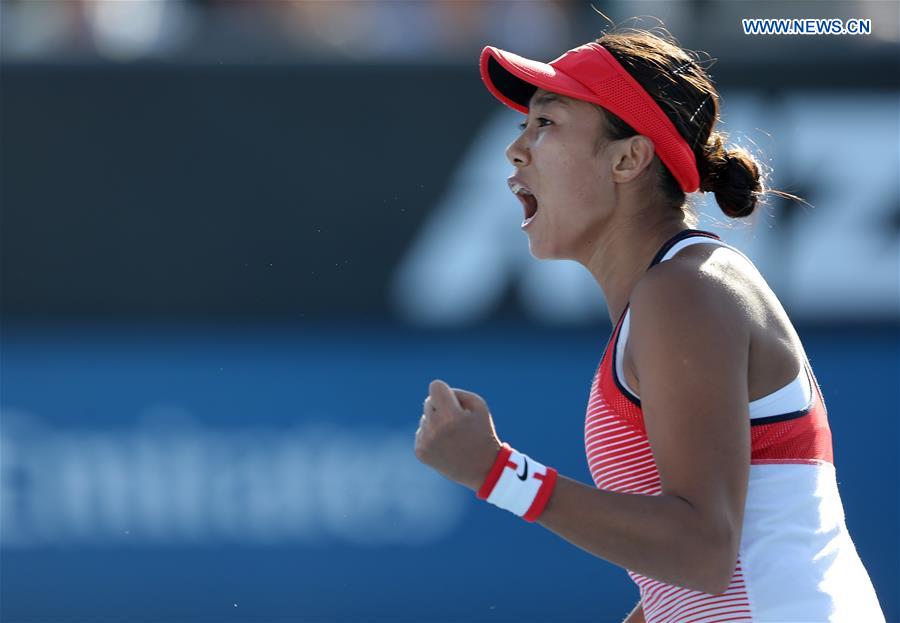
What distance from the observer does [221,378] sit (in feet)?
17.5

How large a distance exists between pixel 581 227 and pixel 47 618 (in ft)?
12.6

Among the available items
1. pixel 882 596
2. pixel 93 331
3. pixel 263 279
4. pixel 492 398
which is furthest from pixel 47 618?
pixel 882 596

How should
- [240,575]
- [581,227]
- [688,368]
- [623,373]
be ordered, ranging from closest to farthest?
[688,368] → [623,373] → [581,227] → [240,575]

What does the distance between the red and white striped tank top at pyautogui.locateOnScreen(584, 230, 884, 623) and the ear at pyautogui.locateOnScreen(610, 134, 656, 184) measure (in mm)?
235

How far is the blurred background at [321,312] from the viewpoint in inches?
208

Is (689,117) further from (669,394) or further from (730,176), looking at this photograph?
(669,394)

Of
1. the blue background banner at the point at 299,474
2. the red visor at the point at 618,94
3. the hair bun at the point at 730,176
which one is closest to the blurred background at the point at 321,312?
the blue background banner at the point at 299,474

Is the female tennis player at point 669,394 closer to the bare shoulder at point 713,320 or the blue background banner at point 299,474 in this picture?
the bare shoulder at point 713,320

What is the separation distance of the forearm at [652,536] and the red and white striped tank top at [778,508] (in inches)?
5.1

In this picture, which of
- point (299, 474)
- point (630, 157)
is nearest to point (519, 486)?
point (630, 157)

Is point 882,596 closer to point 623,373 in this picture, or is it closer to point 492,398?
point 492,398

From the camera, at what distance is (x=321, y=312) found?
5406mm

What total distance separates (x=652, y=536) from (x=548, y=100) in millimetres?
944

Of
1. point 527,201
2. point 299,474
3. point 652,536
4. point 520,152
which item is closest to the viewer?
point 652,536
